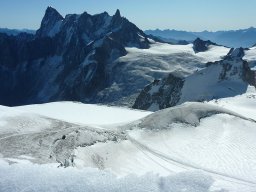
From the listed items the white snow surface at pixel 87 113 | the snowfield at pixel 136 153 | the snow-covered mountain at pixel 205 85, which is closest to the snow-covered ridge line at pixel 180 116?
the snowfield at pixel 136 153

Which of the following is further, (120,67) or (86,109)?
(120,67)

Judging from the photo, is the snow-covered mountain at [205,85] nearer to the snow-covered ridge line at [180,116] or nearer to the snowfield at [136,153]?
the snow-covered ridge line at [180,116]

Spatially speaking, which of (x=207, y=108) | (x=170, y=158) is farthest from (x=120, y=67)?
(x=170, y=158)

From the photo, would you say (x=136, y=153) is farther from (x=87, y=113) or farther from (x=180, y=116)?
(x=87, y=113)

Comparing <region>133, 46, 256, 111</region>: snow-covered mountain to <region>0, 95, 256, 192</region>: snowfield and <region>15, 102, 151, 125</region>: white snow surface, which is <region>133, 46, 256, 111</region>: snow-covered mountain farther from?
<region>0, 95, 256, 192</region>: snowfield

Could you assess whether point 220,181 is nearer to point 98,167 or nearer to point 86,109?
point 98,167

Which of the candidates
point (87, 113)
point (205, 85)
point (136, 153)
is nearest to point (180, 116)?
point (136, 153)

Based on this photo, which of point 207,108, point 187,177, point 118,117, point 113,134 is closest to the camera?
point 187,177
